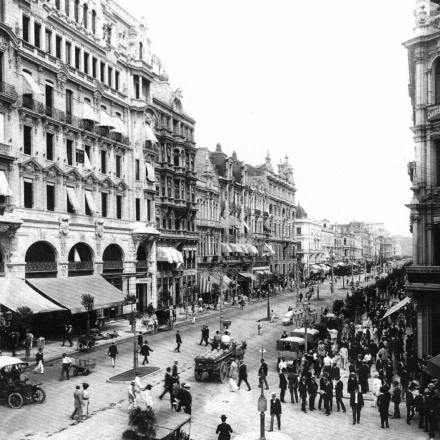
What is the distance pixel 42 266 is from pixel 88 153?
36.8 ft

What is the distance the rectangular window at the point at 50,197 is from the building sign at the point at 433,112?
26855 millimetres

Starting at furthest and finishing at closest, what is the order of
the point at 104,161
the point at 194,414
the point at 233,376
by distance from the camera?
the point at 104,161 < the point at 233,376 < the point at 194,414

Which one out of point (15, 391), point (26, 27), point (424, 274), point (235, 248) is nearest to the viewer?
point (15, 391)

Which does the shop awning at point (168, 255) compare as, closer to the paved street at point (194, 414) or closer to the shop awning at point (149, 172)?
the shop awning at point (149, 172)

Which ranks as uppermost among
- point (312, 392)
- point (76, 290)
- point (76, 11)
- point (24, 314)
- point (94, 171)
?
point (76, 11)

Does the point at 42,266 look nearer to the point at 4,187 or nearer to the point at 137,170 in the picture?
the point at 4,187

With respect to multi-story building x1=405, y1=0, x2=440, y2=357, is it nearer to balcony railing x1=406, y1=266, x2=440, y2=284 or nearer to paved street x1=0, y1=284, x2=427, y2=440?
balcony railing x1=406, y1=266, x2=440, y2=284

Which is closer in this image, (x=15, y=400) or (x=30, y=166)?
(x=15, y=400)

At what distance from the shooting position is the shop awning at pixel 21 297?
102 feet

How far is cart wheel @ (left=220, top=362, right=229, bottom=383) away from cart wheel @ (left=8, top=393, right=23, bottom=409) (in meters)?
9.12

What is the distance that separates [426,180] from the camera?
28734mm

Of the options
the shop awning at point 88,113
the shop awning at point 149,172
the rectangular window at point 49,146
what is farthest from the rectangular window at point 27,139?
the shop awning at point 149,172

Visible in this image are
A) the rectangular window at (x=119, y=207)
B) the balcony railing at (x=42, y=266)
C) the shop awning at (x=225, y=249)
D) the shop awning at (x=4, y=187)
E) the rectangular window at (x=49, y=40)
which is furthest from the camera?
the shop awning at (x=225, y=249)

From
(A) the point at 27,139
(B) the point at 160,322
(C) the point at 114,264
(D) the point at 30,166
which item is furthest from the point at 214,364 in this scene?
(C) the point at 114,264
